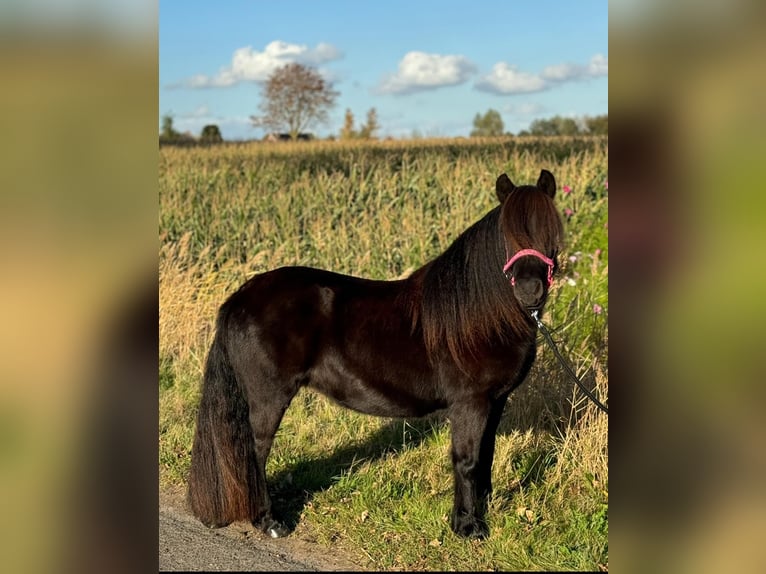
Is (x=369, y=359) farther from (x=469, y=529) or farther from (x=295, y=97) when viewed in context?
(x=295, y=97)

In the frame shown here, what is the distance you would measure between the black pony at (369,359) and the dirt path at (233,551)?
0.09m

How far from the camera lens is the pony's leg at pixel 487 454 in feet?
12.6

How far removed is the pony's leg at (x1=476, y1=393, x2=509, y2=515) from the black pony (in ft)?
0.04

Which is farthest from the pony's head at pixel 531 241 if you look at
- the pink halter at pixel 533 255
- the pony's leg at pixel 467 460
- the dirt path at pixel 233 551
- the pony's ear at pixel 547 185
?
the dirt path at pixel 233 551

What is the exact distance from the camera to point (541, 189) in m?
3.45

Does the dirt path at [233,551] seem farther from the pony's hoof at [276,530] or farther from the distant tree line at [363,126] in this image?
the distant tree line at [363,126]

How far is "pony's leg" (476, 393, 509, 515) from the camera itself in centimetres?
384

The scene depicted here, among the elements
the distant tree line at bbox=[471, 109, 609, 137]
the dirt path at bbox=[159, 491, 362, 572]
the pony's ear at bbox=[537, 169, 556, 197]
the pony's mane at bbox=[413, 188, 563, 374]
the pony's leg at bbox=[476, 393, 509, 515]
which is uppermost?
the distant tree line at bbox=[471, 109, 609, 137]

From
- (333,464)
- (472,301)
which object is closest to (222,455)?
(333,464)
